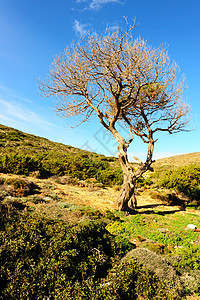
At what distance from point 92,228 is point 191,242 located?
4.34 m

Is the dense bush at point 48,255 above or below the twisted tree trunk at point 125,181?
below

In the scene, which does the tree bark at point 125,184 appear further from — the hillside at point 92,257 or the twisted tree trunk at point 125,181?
the hillside at point 92,257

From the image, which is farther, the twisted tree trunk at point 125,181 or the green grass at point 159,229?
the twisted tree trunk at point 125,181

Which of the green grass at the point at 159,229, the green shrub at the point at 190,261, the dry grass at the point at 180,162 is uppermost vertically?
the dry grass at the point at 180,162

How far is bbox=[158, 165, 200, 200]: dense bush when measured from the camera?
14.6 m

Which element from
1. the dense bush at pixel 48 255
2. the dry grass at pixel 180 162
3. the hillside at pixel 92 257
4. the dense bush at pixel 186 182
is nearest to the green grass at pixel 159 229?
the hillside at pixel 92 257

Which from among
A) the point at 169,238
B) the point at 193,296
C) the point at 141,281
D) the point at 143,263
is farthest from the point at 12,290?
the point at 169,238

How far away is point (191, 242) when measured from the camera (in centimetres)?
724

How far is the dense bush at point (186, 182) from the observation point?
14570mm

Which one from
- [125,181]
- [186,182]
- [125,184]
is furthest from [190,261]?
[186,182]

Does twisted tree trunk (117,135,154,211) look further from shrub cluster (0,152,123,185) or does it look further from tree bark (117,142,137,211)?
shrub cluster (0,152,123,185)

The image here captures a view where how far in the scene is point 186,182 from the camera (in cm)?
1491

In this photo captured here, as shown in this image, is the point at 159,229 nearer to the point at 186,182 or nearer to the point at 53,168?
the point at 186,182

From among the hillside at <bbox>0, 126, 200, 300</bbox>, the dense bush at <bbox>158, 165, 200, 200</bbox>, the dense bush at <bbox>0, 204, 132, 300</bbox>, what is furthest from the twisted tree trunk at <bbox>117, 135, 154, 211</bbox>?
the dense bush at <bbox>158, 165, 200, 200</bbox>
